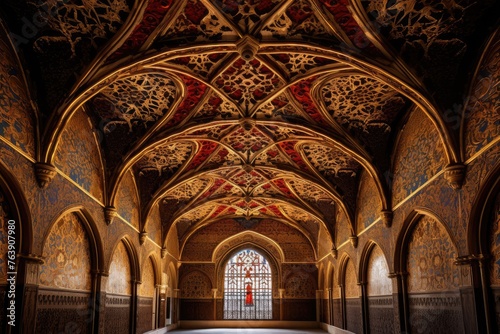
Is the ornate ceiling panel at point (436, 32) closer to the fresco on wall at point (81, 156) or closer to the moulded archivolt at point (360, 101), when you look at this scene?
the moulded archivolt at point (360, 101)

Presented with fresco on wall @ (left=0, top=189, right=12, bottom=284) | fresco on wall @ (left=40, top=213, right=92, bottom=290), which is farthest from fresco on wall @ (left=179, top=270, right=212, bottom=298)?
fresco on wall @ (left=0, top=189, right=12, bottom=284)

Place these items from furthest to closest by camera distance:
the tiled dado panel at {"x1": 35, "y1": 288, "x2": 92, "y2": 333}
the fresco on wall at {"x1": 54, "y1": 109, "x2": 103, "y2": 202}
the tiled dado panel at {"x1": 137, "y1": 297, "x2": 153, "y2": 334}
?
the tiled dado panel at {"x1": 137, "y1": 297, "x2": 153, "y2": 334} → the fresco on wall at {"x1": 54, "y1": 109, "x2": 103, "y2": 202} → the tiled dado panel at {"x1": 35, "y1": 288, "x2": 92, "y2": 333}

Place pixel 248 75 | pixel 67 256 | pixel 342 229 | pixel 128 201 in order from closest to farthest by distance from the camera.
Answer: pixel 67 256 < pixel 248 75 < pixel 128 201 < pixel 342 229

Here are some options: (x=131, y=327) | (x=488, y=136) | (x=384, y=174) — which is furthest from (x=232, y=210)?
(x=488, y=136)

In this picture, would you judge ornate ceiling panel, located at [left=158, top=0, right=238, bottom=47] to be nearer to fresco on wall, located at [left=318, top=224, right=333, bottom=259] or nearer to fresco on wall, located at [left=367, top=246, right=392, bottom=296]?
fresco on wall, located at [left=367, top=246, right=392, bottom=296]

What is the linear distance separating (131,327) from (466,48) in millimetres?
11631

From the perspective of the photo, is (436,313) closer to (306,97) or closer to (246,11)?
(306,97)

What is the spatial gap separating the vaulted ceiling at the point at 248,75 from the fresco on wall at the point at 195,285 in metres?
9.84

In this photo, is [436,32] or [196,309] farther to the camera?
[196,309]

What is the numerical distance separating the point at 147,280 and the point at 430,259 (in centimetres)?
1040

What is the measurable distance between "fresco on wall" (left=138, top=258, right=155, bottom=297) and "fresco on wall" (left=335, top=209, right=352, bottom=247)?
272 inches

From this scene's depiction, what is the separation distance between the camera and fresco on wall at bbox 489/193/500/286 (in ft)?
23.0

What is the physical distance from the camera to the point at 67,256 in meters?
9.89

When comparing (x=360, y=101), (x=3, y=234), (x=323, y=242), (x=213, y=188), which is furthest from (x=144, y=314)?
(x=360, y=101)
